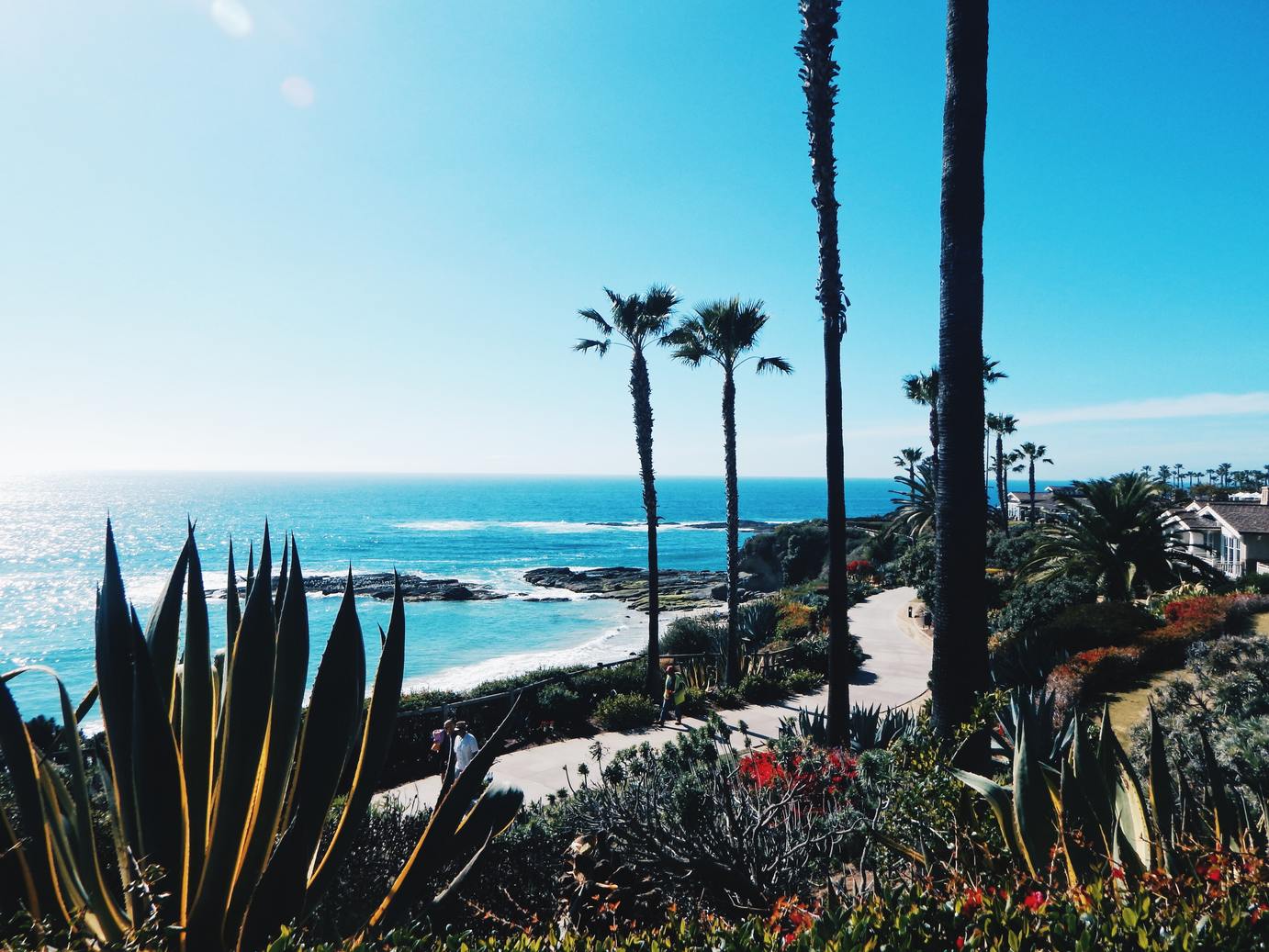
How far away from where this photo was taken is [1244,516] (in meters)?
33.8

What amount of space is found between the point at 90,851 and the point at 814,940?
2.60 meters

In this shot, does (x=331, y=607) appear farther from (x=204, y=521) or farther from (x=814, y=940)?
(x=204, y=521)

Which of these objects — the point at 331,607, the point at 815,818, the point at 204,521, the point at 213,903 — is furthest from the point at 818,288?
the point at 204,521

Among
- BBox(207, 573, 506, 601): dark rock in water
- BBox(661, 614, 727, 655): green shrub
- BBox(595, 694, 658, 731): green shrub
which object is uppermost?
BBox(595, 694, 658, 731): green shrub

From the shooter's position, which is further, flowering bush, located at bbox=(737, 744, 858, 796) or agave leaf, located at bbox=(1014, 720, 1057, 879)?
flowering bush, located at bbox=(737, 744, 858, 796)

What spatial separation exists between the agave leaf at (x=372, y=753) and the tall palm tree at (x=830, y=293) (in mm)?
8008

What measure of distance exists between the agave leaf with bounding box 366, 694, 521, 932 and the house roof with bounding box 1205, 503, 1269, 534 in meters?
41.4

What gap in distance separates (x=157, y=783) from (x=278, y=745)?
373 millimetres

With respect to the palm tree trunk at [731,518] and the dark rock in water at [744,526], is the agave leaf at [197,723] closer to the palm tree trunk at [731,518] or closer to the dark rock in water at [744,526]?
the palm tree trunk at [731,518]

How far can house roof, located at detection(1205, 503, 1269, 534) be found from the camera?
106 ft

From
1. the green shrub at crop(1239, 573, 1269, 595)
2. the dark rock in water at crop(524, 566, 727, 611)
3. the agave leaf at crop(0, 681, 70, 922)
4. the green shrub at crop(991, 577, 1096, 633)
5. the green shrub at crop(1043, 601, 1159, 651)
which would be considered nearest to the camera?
the agave leaf at crop(0, 681, 70, 922)

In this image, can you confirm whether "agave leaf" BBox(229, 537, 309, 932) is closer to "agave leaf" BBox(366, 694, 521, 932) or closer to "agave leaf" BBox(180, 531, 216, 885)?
"agave leaf" BBox(180, 531, 216, 885)

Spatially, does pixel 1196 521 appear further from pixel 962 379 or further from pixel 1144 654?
pixel 962 379

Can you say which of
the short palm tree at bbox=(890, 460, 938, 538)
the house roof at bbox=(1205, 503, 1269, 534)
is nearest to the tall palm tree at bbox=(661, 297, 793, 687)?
the short palm tree at bbox=(890, 460, 938, 538)
